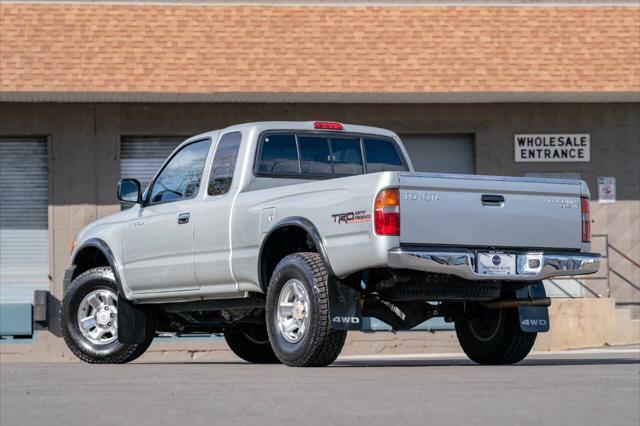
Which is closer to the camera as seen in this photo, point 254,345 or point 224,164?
point 224,164

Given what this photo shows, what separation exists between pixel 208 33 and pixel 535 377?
1504 centimetres

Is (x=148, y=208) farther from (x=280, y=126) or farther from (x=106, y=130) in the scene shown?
(x=106, y=130)

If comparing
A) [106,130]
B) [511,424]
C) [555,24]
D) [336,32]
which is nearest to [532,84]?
[555,24]

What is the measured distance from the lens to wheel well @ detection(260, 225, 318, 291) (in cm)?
1148

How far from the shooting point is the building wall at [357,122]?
81.5 feet

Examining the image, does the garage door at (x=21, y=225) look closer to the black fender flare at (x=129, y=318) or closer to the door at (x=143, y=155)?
the door at (x=143, y=155)

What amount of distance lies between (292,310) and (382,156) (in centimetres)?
238

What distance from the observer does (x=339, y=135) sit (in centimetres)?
1268

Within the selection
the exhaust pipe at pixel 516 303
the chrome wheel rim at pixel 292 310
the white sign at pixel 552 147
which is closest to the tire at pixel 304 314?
the chrome wheel rim at pixel 292 310

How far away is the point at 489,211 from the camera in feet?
35.5

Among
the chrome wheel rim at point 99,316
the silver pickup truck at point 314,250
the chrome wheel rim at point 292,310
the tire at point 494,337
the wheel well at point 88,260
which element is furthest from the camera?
the wheel well at point 88,260

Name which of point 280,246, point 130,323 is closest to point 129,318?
point 130,323

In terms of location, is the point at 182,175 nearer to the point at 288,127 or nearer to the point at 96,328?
the point at 288,127

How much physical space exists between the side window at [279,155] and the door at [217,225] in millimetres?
253
